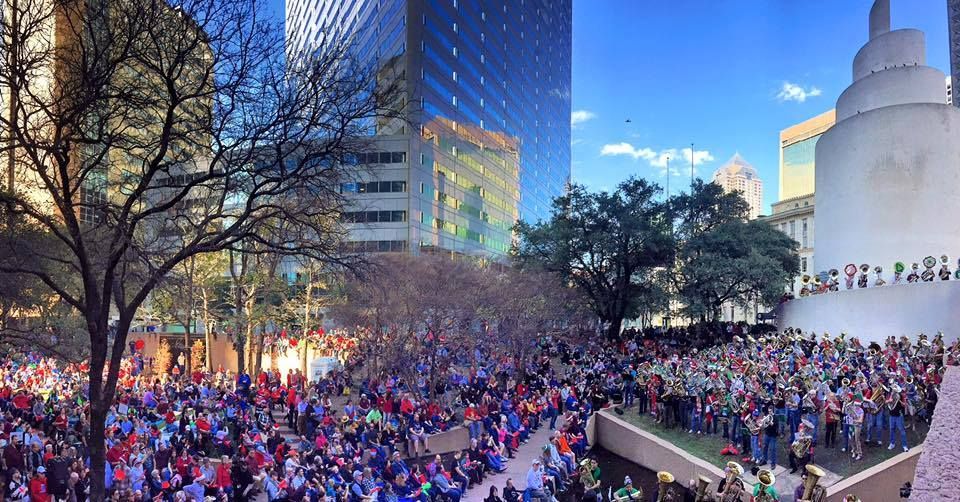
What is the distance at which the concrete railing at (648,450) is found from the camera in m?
16.6

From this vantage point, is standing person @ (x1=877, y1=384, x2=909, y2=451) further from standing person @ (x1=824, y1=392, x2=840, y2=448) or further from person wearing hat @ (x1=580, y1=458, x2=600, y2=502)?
person wearing hat @ (x1=580, y1=458, x2=600, y2=502)

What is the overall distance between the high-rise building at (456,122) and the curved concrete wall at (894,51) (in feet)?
87.5

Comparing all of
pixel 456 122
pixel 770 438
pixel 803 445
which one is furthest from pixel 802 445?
pixel 456 122

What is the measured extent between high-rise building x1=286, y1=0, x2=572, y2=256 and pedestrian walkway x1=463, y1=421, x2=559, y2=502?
16.5 m

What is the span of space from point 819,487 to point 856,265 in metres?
26.6

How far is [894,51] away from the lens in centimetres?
3428

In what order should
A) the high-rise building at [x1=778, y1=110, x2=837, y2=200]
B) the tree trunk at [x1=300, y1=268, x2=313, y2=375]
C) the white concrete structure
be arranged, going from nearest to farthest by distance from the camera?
the tree trunk at [x1=300, y1=268, x2=313, y2=375]
the white concrete structure
the high-rise building at [x1=778, y1=110, x2=837, y2=200]

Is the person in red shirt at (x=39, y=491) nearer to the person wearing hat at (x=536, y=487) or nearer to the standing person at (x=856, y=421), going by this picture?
the person wearing hat at (x=536, y=487)

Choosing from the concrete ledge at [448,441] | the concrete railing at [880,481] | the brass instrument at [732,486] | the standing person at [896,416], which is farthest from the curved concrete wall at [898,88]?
the brass instrument at [732,486]

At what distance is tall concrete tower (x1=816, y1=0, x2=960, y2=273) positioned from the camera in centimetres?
3178

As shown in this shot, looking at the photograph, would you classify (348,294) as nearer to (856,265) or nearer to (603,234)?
(603,234)

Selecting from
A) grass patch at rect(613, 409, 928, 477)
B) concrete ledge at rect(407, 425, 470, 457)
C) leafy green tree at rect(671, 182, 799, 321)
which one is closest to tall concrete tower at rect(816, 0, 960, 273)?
leafy green tree at rect(671, 182, 799, 321)

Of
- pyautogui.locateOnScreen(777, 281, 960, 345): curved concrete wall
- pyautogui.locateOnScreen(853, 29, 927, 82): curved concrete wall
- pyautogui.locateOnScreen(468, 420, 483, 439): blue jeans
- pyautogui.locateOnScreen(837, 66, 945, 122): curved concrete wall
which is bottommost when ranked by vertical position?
pyautogui.locateOnScreen(468, 420, 483, 439): blue jeans

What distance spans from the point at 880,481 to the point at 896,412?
183 centimetres
